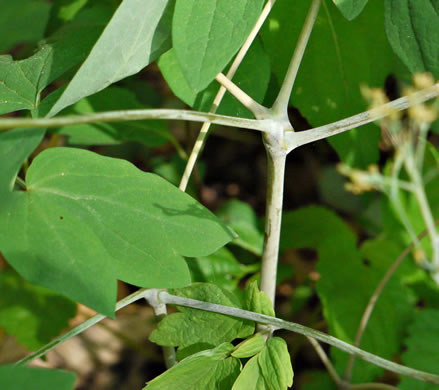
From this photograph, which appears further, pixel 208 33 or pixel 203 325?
pixel 203 325

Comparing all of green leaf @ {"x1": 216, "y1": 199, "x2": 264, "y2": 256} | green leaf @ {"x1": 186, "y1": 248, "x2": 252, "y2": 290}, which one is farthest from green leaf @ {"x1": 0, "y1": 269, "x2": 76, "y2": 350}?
green leaf @ {"x1": 216, "y1": 199, "x2": 264, "y2": 256}

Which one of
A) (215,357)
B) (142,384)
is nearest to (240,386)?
(215,357)

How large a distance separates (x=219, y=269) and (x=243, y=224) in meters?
0.27

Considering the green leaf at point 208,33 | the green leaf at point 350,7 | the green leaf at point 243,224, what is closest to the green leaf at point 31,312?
the green leaf at point 243,224

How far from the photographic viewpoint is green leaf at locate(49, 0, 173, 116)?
761 mm

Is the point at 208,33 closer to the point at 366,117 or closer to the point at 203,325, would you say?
the point at 366,117

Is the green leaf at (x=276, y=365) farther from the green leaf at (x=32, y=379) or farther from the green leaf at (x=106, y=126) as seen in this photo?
the green leaf at (x=106, y=126)

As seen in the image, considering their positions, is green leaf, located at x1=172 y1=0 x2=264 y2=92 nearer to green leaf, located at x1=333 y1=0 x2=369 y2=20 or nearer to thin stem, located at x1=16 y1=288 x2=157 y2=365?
green leaf, located at x1=333 y1=0 x2=369 y2=20

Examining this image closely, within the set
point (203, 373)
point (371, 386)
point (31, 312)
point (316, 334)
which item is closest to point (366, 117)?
point (316, 334)

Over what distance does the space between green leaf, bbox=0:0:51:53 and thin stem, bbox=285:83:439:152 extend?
138cm

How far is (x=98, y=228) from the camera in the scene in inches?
32.1

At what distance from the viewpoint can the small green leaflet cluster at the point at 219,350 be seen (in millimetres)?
859

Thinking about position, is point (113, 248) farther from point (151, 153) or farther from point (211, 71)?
point (151, 153)

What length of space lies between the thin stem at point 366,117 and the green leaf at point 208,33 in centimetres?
20
